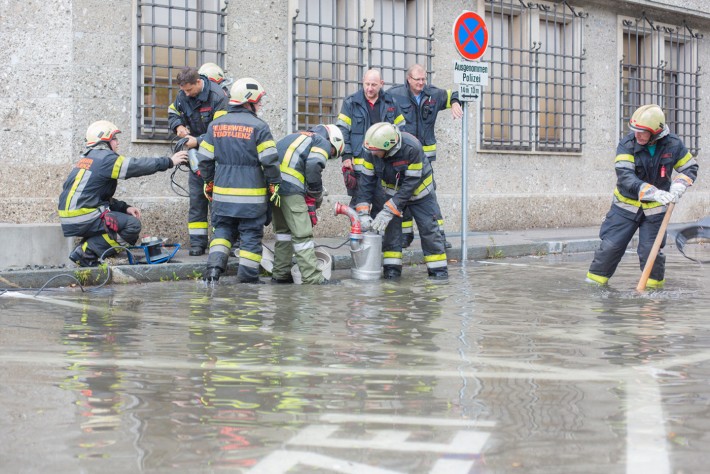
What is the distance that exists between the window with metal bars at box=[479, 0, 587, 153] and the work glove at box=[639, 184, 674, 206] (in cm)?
648

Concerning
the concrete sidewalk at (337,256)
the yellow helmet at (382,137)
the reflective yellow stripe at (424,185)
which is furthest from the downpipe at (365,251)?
the yellow helmet at (382,137)

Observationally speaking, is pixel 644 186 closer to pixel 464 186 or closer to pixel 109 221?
→ pixel 464 186

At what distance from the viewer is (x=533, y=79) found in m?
16.1

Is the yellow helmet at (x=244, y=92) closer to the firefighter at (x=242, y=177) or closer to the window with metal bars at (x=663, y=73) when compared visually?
the firefighter at (x=242, y=177)

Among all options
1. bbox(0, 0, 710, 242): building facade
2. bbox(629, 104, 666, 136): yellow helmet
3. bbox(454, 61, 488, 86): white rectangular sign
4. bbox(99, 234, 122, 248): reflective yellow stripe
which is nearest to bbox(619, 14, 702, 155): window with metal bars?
bbox(0, 0, 710, 242): building facade

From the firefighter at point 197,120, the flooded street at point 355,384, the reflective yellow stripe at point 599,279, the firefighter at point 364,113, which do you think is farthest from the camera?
the firefighter at point 364,113

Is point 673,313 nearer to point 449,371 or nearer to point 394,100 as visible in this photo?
point 449,371

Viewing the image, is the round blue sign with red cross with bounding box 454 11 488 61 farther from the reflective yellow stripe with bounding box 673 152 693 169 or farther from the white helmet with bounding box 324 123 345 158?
the reflective yellow stripe with bounding box 673 152 693 169

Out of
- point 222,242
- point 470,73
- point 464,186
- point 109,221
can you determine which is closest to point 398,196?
point 222,242

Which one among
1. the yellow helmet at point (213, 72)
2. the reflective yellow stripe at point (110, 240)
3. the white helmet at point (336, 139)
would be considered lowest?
the reflective yellow stripe at point (110, 240)

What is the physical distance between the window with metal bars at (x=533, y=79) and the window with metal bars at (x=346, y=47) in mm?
1524

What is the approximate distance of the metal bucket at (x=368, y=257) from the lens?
32.8 ft

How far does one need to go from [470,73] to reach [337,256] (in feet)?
8.74

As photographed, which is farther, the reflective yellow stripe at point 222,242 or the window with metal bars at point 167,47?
the window with metal bars at point 167,47
